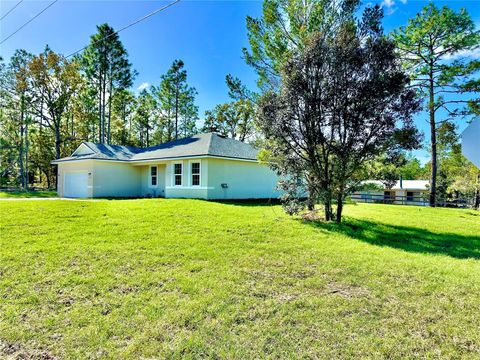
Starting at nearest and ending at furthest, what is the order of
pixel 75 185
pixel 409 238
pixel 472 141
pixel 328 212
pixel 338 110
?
pixel 472 141, pixel 409 238, pixel 338 110, pixel 328 212, pixel 75 185

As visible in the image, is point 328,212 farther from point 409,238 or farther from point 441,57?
point 441,57

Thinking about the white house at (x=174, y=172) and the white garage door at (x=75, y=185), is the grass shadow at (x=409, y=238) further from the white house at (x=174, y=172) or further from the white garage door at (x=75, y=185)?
the white garage door at (x=75, y=185)

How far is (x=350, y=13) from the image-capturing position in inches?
451

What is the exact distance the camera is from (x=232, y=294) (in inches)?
167

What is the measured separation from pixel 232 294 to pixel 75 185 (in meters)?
20.4

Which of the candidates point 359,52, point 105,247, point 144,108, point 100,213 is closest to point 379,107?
point 359,52

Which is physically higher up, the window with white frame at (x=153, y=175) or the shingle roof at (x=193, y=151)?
the shingle roof at (x=193, y=151)

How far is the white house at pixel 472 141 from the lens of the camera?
1969mm

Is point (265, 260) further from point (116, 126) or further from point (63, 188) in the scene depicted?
point (116, 126)

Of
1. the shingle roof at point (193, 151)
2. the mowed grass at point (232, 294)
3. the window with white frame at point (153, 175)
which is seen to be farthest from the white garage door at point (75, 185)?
the mowed grass at point (232, 294)

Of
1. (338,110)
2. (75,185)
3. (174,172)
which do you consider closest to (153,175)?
(174,172)

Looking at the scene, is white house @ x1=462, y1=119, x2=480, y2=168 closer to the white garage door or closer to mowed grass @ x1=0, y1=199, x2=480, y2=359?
mowed grass @ x1=0, y1=199, x2=480, y2=359

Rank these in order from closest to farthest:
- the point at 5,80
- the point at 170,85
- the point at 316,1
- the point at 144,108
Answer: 1. the point at 316,1
2. the point at 5,80
3. the point at 170,85
4. the point at 144,108

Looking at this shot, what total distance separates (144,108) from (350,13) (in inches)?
1223
